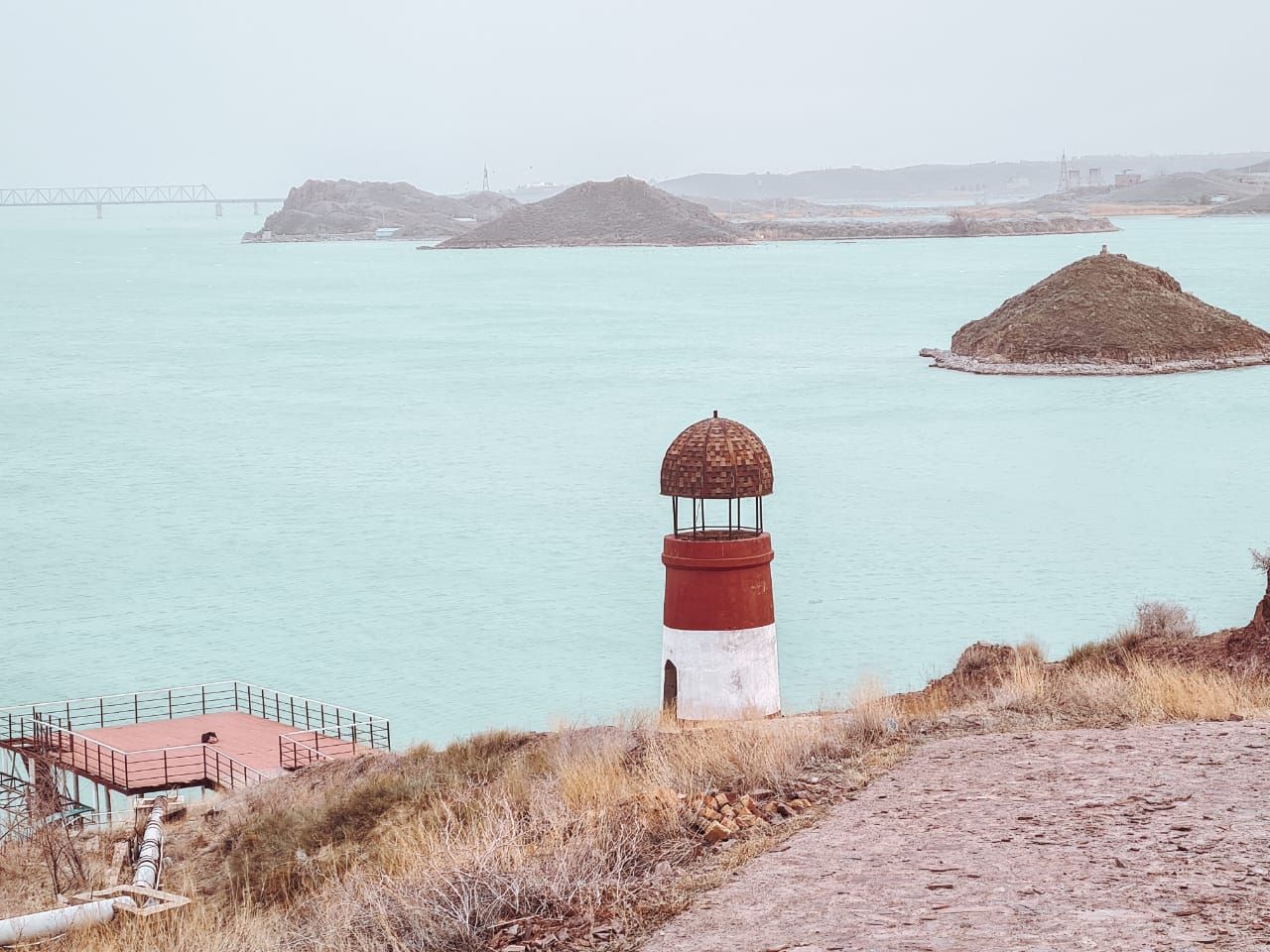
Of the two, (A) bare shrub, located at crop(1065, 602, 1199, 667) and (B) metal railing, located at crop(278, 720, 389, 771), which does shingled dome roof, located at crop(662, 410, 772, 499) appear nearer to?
(A) bare shrub, located at crop(1065, 602, 1199, 667)

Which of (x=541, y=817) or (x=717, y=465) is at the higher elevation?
(x=717, y=465)

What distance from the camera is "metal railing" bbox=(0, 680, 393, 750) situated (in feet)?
69.6

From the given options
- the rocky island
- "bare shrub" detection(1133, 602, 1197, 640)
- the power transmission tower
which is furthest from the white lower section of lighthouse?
the rocky island

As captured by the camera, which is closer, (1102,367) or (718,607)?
(718,607)

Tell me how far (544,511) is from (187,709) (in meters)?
16.6

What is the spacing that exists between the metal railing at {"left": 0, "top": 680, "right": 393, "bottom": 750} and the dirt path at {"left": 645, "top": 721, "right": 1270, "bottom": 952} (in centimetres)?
1437

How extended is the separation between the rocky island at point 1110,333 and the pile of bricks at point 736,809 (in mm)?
61915

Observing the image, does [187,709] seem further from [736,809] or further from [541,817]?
[736,809]

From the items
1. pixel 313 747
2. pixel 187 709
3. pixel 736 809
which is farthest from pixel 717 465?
pixel 187 709

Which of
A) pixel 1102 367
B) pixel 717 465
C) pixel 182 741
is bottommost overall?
pixel 182 741

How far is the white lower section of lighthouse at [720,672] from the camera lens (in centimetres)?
1176

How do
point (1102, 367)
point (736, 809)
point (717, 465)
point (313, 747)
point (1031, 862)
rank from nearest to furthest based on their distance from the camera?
1. point (1031, 862)
2. point (736, 809)
3. point (717, 465)
4. point (313, 747)
5. point (1102, 367)

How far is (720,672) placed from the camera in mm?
11797

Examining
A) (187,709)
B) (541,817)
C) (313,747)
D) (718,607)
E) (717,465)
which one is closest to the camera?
(541,817)
